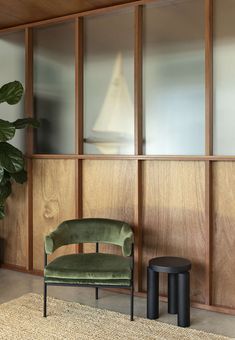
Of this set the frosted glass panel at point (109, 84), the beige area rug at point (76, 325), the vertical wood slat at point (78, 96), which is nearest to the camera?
the beige area rug at point (76, 325)

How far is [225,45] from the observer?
348 cm

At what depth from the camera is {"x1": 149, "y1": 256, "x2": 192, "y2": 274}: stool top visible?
10.6ft

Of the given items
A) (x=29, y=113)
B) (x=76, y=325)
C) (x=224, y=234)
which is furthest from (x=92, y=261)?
(x=29, y=113)

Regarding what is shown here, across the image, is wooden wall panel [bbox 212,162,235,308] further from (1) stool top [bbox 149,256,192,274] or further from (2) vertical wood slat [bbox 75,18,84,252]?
(2) vertical wood slat [bbox 75,18,84,252]

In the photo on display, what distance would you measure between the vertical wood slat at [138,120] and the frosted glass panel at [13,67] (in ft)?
4.43

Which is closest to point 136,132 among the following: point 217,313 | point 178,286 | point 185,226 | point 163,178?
point 163,178

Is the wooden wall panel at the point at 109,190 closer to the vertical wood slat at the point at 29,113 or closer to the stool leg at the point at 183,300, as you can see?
the vertical wood slat at the point at 29,113

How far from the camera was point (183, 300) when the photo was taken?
10.6 ft

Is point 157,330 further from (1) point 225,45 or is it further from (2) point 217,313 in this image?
(1) point 225,45

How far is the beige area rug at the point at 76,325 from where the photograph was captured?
303 centimetres

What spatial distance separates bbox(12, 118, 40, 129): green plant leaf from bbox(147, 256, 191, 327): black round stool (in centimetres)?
175

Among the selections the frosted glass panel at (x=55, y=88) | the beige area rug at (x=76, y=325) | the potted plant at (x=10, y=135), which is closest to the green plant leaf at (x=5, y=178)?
the potted plant at (x=10, y=135)

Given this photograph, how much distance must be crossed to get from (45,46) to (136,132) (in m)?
1.38

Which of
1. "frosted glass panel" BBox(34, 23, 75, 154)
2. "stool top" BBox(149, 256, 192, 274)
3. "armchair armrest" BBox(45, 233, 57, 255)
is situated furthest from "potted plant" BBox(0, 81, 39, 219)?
"stool top" BBox(149, 256, 192, 274)
